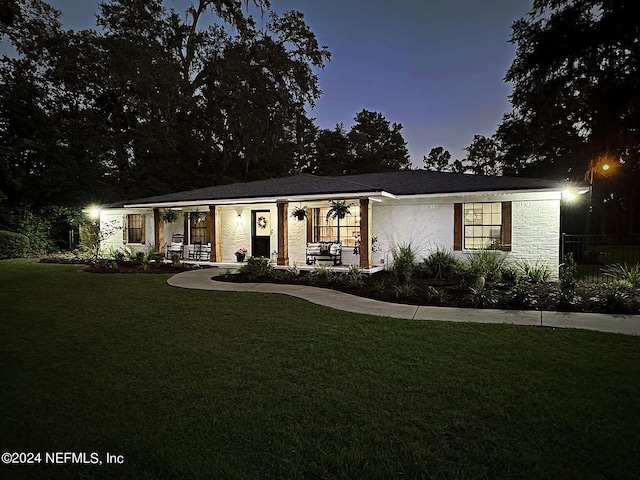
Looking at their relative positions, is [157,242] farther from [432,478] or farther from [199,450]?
[432,478]

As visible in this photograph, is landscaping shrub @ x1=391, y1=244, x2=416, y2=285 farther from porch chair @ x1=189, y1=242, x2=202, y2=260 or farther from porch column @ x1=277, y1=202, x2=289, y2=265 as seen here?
porch chair @ x1=189, y1=242, x2=202, y2=260

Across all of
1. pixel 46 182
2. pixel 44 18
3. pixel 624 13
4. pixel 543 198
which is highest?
pixel 44 18

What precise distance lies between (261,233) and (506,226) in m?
8.61

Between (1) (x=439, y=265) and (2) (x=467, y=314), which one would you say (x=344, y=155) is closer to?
(1) (x=439, y=265)

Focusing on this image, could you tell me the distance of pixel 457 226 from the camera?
11266mm

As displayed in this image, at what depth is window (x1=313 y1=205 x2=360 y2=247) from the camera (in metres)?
13.3

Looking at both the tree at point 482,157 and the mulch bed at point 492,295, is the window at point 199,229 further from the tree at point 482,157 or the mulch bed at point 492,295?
the tree at point 482,157

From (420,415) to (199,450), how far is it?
5.63 feet

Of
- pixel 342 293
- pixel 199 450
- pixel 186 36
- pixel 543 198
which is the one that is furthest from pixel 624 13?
pixel 186 36

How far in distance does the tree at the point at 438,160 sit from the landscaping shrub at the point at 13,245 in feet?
136

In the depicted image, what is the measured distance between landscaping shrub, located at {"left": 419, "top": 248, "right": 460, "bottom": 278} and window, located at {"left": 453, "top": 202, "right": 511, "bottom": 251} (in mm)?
772

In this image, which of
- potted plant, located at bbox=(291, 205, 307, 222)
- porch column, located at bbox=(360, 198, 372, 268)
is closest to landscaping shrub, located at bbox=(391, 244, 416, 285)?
porch column, located at bbox=(360, 198, 372, 268)

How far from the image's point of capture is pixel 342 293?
28.1ft

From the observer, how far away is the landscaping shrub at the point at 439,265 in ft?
34.2
